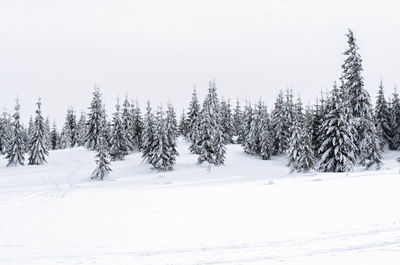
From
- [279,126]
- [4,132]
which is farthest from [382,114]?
[4,132]

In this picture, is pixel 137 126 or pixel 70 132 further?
pixel 70 132

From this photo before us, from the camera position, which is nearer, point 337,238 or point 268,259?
point 268,259

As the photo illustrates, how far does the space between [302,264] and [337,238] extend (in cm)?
260

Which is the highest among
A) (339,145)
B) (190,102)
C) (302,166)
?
(190,102)

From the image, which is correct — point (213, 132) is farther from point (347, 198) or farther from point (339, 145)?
point (347, 198)

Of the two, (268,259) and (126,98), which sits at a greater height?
(126,98)

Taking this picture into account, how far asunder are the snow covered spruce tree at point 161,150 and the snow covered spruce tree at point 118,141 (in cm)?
990

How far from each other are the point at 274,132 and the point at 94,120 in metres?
34.1

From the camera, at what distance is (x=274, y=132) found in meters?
59.2

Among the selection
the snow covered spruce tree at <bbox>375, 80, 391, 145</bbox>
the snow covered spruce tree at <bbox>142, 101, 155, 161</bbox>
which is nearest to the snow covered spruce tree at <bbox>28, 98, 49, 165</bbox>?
the snow covered spruce tree at <bbox>142, 101, 155, 161</bbox>

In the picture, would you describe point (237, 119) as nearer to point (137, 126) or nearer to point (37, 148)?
point (137, 126)

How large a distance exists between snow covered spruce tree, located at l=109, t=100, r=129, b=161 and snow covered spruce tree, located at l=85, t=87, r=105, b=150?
291 inches

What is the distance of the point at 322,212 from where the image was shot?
13.5 metres

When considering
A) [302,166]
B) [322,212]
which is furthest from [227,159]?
[322,212]
